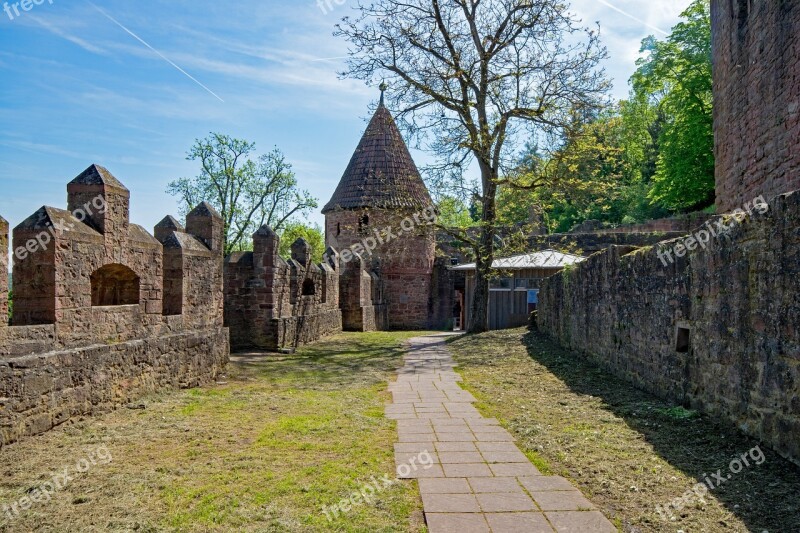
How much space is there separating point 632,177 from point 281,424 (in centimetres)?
3962

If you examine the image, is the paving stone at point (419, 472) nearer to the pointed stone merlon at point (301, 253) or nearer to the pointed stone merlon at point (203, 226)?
the pointed stone merlon at point (203, 226)

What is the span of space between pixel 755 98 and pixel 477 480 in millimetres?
7867

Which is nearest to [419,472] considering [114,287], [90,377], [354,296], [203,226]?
[90,377]

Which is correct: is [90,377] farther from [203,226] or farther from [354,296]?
[354,296]

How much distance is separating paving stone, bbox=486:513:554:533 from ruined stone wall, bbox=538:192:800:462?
6.18ft

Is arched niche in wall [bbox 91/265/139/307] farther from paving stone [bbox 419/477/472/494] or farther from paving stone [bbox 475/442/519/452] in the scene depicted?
paving stone [bbox 419/477/472/494]

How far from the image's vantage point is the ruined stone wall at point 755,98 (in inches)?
297

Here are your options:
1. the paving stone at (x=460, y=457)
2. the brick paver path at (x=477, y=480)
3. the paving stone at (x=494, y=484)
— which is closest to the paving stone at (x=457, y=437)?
the brick paver path at (x=477, y=480)

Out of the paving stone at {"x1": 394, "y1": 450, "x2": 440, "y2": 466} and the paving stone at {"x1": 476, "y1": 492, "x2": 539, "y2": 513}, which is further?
the paving stone at {"x1": 394, "y1": 450, "x2": 440, "y2": 466}

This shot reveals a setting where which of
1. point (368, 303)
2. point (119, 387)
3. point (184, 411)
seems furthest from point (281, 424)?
point (368, 303)

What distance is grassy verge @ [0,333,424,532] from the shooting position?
3.39m

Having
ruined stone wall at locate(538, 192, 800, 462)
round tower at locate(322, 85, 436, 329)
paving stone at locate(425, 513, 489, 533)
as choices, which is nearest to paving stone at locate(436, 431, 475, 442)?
paving stone at locate(425, 513, 489, 533)

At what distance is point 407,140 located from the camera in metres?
17.6

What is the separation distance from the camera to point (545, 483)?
156 inches
